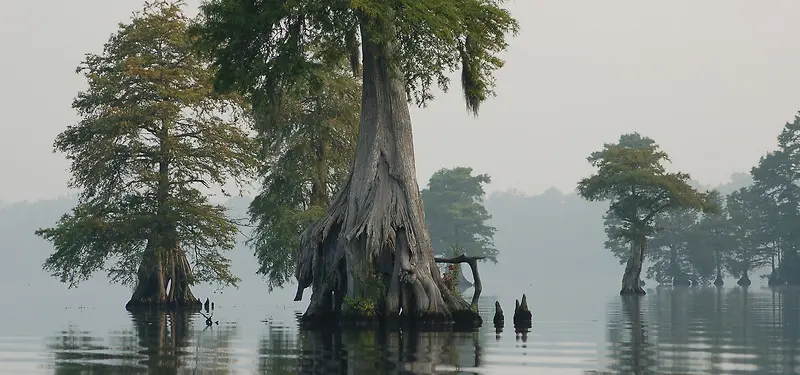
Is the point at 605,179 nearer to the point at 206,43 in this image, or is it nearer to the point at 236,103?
the point at 236,103

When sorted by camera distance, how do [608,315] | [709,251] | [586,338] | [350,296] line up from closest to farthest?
1. [586,338]
2. [350,296]
3. [608,315]
4. [709,251]

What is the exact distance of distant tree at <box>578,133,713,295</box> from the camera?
92750 mm

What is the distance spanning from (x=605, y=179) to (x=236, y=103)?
1729 inches

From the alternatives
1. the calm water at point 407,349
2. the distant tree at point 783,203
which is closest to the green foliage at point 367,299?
the calm water at point 407,349

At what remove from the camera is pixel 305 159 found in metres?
60.6

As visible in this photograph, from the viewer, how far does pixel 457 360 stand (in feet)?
78.9

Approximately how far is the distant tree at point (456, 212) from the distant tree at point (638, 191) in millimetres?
55420

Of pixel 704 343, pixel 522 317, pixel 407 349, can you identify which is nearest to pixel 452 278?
pixel 522 317

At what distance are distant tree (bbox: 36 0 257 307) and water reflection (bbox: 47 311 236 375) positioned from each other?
1607 cm

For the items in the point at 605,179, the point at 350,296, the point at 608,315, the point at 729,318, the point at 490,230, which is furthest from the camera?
the point at 490,230

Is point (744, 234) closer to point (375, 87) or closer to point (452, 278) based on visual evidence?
point (452, 278)

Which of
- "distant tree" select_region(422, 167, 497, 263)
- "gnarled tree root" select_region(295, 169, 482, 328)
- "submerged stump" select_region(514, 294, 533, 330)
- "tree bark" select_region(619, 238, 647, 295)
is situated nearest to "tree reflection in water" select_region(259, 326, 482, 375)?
"gnarled tree root" select_region(295, 169, 482, 328)

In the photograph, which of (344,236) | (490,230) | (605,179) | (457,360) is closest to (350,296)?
(344,236)

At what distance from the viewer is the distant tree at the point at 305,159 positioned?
59906mm
